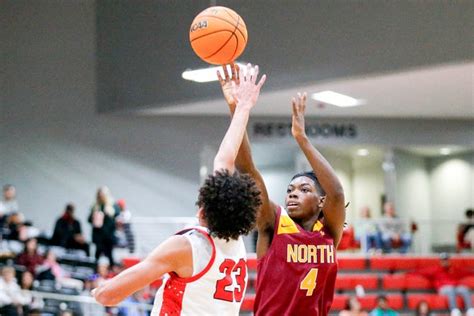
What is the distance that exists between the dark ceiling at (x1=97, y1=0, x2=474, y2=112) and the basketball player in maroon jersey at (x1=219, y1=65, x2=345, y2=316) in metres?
9.75

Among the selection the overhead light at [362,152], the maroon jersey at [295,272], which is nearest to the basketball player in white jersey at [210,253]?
the maroon jersey at [295,272]

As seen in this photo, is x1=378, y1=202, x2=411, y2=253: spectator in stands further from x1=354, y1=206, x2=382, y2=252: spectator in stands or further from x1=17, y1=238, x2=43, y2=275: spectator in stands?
x1=17, y1=238, x2=43, y2=275: spectator in stands

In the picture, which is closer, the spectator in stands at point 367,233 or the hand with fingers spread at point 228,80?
the hand with fingers spread at point 228,80

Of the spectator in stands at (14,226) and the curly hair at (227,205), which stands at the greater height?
the curly hair at (227,205)

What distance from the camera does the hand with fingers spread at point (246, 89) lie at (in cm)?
413

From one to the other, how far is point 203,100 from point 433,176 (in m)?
7.58

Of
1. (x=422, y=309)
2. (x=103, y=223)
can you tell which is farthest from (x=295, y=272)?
(x=103, y=223)

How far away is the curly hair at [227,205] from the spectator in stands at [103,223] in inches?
470

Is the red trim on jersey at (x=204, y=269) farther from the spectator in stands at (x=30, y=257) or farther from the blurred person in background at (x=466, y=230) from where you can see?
the blurred person in background at (x=466, y=230)

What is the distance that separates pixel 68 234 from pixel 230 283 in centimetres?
1256

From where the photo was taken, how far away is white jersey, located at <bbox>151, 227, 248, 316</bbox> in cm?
338

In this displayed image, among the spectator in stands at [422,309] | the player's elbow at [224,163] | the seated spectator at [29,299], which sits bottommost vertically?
the spectator in stands at [422,309]

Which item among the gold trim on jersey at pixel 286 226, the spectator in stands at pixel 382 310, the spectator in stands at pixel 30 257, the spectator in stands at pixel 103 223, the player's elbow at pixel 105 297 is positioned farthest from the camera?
the spectator in stands at pixel 103 223

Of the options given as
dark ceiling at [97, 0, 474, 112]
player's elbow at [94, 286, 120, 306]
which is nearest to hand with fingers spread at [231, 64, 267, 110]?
player's elbow at [94, 286, 120, 306]
